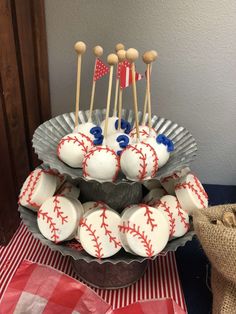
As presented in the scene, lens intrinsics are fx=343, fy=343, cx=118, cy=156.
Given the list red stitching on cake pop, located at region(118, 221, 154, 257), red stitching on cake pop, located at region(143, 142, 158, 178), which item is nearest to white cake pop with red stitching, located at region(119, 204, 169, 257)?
red stitching on cake pop, located at region(118, 221, 154, 257)

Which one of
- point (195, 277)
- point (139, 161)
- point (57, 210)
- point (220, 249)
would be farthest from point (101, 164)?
point (195, 277)

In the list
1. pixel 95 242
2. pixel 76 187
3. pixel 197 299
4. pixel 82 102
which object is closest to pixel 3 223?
pixel 76 187

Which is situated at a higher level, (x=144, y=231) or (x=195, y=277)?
(x=144, y=231)

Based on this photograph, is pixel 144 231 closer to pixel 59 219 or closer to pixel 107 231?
pixel 107 231

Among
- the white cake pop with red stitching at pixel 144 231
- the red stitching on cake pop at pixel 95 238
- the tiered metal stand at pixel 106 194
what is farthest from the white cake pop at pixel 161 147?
the red stitching on cake pop at pixel 95 238

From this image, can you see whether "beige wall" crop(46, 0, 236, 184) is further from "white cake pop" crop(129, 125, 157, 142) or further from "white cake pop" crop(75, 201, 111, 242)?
"white cake pop" crop(75, 201, 111, 242)
